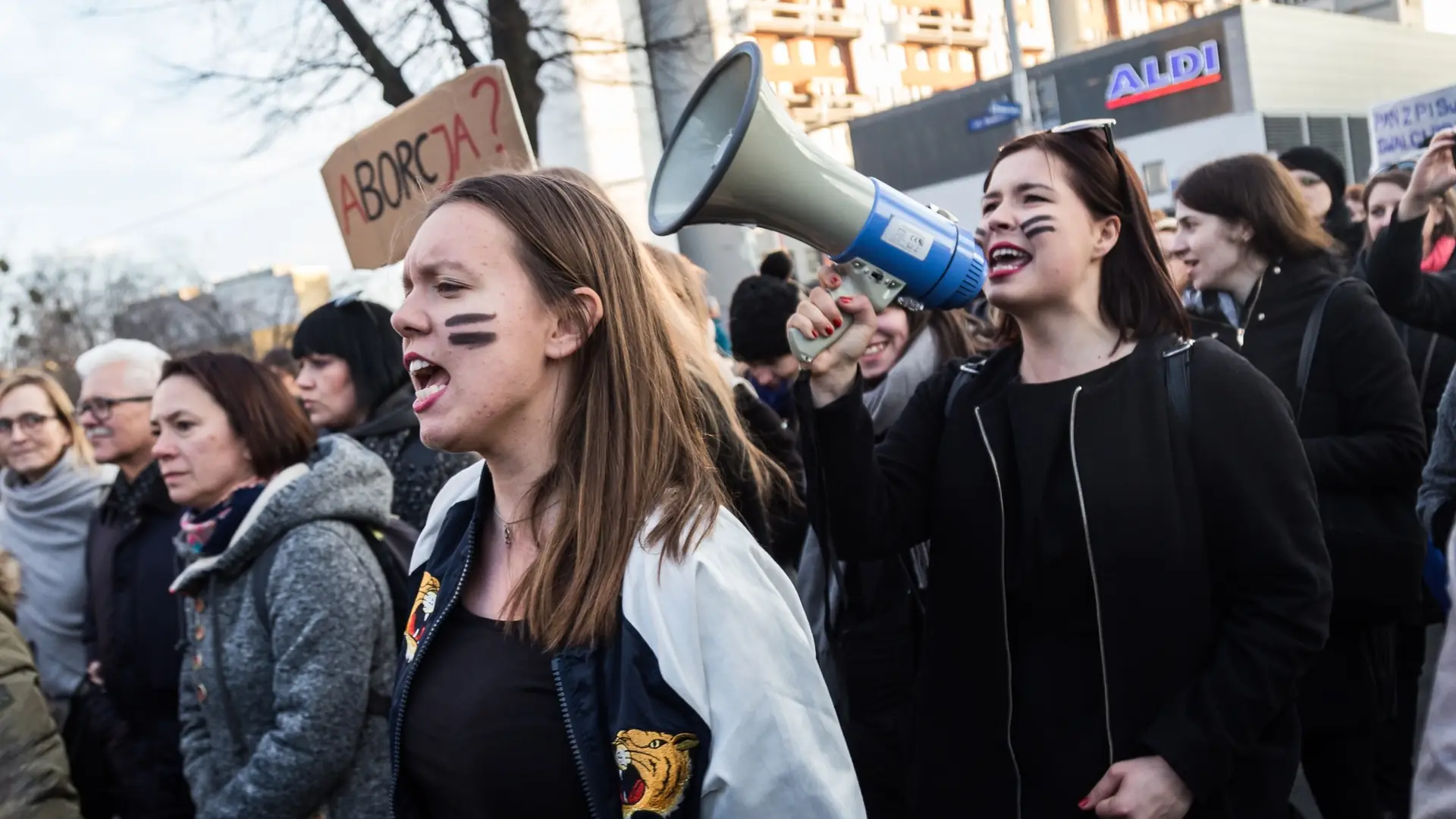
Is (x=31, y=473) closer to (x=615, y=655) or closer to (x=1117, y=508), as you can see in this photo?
(x=615, y=655)

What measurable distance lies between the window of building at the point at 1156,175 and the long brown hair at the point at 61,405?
31.1 meters

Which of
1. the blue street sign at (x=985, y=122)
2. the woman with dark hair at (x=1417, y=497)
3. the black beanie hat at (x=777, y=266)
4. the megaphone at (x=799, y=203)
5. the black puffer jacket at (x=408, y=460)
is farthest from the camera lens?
the blue street sign at (x=985, y=122)

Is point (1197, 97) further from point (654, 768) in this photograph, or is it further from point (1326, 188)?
point (654, 768)

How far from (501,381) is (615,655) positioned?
411 millimetres

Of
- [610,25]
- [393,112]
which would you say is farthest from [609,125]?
[393,112]

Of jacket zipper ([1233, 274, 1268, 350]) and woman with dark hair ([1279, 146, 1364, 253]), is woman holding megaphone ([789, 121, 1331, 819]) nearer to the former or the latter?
jacket zipper ([1233, 274, 1268, 350])

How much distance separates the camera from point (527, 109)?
7332 mm

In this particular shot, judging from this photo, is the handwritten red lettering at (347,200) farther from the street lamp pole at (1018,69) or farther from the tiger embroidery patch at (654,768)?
the street lamp pole at (1018,69)

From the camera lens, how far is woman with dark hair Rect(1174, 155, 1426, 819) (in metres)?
2.74

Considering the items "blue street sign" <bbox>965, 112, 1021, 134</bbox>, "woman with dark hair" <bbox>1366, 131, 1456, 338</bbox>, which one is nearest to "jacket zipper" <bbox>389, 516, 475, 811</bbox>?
"woman with dark hair" <bbox>1366, 131, 1456, 338</bbox>

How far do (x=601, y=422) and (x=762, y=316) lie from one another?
210 cm

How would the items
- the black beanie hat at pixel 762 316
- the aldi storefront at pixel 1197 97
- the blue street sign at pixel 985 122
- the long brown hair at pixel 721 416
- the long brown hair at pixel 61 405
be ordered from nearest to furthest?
the long brown hair at pixel 721 416 → the black beanie hat at pixel 762 316 → the long brown hair at pixel 61 405 → the aldi storefront at pixel 1197 97 → the blue street sign at pixel 985 122

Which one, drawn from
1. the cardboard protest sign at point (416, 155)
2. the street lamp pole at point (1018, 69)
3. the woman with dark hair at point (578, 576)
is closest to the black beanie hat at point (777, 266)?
the cardboard protest sign at point (416, 155)

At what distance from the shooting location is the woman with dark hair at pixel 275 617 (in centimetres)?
231
